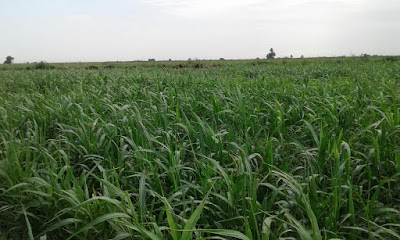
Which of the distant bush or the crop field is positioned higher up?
the distant bush

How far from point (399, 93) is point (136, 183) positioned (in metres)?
4.41

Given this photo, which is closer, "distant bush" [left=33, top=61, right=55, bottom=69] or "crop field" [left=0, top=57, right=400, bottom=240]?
"crop field" [left=0, top=57, right=400, bottom=240]

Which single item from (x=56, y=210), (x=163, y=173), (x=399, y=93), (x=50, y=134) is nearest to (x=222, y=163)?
(x=163, y=173)

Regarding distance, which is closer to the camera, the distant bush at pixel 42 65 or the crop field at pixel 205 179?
the crop field at pixel 205 179

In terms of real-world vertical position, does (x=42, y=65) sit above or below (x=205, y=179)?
above

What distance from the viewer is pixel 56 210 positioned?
228cm

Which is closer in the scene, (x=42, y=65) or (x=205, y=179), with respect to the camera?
(x=205, y=179)

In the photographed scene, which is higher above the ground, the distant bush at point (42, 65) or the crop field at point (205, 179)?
the distant bush at point (42, 65)

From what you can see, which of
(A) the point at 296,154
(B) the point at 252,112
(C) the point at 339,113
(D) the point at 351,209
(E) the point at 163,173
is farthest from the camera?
(B) the point at 252,112

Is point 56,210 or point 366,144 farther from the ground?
point 366,144

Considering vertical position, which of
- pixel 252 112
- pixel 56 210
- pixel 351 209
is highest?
pixel 252 112

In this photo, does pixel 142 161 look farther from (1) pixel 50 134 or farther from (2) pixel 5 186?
(1) pixel 50 134

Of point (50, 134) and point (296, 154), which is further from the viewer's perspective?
point (50, 134)

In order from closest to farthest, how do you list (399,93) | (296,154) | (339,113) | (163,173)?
(163,173) → (296,154) → (339,113) → (399,93)
